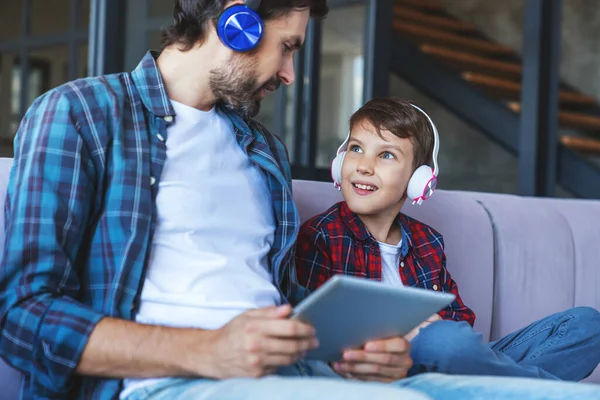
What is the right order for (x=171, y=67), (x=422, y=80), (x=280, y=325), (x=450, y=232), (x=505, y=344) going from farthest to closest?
(x=422, y=80), (x=450, y=232), (x=505, y=344), (x=171, y=67), (x=280, y=325)

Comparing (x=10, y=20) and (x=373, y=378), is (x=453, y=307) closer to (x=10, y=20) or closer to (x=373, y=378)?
(x=373, y=378)

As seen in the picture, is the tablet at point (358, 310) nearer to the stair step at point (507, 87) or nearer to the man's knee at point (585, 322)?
the man's knee at point (585, 322)

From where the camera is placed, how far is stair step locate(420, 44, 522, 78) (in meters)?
4.46

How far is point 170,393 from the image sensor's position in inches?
41.2

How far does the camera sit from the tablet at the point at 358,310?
927 mm

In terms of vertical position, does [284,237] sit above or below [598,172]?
below

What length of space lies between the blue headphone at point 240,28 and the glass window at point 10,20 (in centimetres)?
333

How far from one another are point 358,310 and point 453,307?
82 centimetres

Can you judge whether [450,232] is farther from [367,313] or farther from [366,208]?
[367,313]

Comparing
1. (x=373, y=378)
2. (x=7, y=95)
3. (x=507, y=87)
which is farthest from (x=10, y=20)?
(x=373, y=378)

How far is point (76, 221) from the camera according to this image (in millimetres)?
1115

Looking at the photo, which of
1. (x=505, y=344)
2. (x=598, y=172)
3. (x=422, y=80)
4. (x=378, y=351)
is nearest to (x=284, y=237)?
(x=378, y=351)

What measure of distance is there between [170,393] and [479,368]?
62 centimetres

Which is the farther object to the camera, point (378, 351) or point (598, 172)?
point (598, 172)
